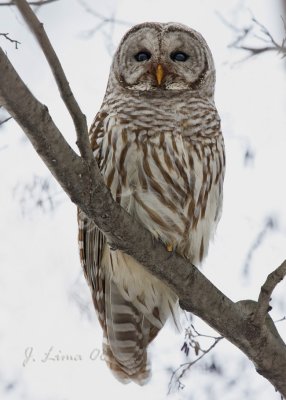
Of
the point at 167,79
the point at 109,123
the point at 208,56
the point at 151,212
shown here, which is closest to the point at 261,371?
the point at 151,212

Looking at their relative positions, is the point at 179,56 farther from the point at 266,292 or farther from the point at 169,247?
the point at 266,292

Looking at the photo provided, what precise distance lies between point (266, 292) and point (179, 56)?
6.31ft

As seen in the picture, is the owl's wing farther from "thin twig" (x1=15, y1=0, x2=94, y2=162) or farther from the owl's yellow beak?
"thin twig" (x1=15, y1=0, x2=94, y2=162)

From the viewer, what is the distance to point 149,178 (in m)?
3.91

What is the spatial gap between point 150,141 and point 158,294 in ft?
2.80

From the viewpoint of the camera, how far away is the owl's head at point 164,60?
4535 millimetres

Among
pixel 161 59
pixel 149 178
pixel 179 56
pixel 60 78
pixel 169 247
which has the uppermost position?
pixel 179 56

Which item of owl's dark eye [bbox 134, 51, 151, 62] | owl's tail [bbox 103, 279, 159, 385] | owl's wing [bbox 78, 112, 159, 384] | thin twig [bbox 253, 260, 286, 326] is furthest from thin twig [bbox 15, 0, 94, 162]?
owl's dark eye [bbox 134, 51, 151, 62]

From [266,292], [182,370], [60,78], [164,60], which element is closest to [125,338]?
[182,370]

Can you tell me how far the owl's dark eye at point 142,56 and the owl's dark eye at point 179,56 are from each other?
139mm

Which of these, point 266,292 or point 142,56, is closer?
point 266,292

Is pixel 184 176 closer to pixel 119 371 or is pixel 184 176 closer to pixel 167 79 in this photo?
pixel 167 79

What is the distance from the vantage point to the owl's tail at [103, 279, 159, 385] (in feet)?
14.2

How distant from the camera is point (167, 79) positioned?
179 inches
